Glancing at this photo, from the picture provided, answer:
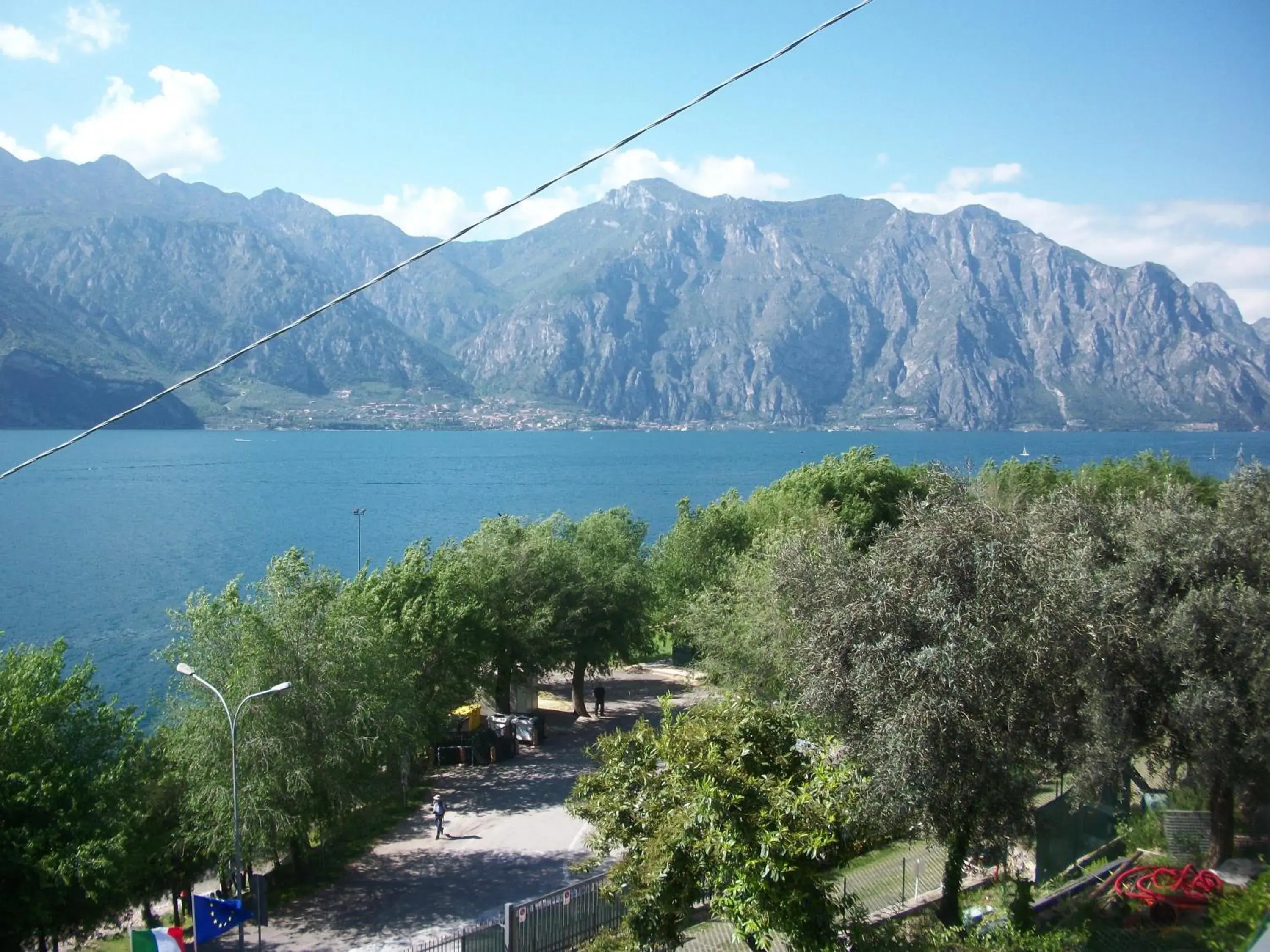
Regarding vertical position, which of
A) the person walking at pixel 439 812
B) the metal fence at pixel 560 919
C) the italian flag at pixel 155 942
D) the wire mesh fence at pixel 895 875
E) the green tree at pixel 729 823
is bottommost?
the person walking at pixel 439 812

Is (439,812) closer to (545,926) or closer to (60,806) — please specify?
(60,806)

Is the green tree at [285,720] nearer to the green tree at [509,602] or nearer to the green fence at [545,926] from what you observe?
the green fence at [545,926]

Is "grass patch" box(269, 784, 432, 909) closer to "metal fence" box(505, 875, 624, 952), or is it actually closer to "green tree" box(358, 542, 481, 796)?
"green tree" box(358, 542, 481, 796)

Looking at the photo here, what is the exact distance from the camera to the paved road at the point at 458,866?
19344mm

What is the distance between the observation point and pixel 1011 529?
15.5 m

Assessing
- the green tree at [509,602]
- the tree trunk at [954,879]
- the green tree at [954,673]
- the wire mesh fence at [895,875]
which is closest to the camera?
the green tree at [954,673]

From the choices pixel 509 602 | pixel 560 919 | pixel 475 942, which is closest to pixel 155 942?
pixel 475 942

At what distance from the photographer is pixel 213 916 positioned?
16.7m

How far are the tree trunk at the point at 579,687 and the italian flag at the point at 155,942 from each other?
21.3 meters

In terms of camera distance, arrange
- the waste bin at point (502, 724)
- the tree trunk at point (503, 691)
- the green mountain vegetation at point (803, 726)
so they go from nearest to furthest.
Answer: the green mountain vegetation at point (803, 726), the waste bin at point (502, 724), the tree trunk at point (503, 691)

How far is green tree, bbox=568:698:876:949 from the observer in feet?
33.9

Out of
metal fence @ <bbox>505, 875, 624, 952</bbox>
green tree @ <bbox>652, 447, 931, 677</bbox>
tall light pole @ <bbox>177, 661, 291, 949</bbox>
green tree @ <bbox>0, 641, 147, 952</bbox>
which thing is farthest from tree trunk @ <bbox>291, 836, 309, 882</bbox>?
green tree @ <bbox>652, 447, 931, 677</bbox>

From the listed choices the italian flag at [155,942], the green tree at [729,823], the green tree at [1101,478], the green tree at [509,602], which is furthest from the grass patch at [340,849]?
the green tree at [1101,478]

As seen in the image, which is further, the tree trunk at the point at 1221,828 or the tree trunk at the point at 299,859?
the tree trunk at the point at 299,859
